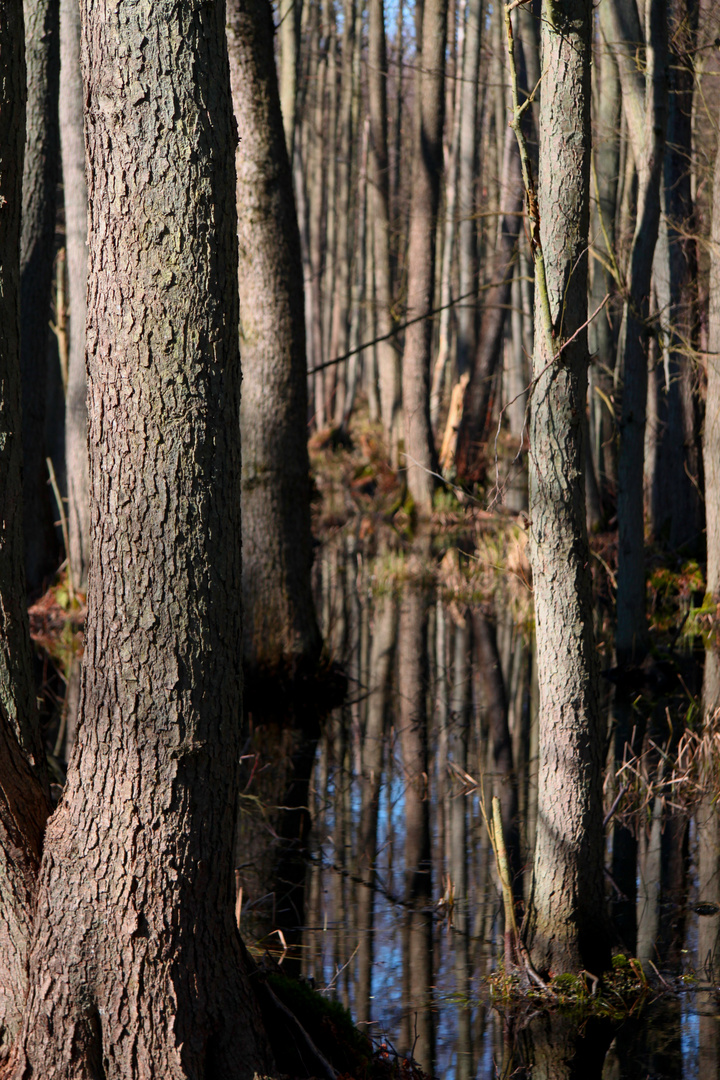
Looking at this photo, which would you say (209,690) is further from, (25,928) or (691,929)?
(691,929)

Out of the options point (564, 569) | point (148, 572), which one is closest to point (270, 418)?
point (564, 569)

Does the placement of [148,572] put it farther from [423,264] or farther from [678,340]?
[423,264]

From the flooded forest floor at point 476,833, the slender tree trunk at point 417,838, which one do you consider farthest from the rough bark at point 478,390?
the slender tree trunk at point 417,838

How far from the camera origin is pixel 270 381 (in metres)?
7.87

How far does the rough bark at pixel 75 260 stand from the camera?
363 inches

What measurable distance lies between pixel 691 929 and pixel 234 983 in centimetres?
257

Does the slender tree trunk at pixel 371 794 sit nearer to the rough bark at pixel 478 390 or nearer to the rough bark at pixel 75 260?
the rough bark at pixel 75 260

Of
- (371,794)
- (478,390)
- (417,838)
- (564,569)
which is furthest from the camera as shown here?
(478,390)

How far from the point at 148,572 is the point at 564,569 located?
186 cm

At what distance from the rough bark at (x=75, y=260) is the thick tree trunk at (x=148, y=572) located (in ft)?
21.1

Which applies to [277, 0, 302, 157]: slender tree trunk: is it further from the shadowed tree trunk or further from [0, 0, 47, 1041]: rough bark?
[0, 0, 47, 1041]: rough bark

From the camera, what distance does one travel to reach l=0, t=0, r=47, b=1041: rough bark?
113 inches

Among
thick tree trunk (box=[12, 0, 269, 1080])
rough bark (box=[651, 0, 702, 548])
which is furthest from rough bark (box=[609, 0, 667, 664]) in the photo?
thick tree trunk (box=[12, 0, 269, 1080])

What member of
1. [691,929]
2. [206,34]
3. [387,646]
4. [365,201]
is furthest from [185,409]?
[365,201]
